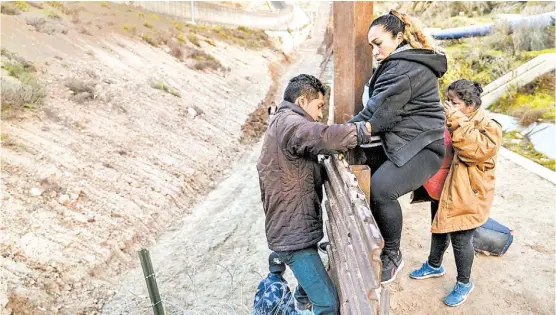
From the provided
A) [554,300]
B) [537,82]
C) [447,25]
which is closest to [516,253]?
[554,300]

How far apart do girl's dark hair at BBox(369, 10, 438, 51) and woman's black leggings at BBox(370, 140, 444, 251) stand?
616mm

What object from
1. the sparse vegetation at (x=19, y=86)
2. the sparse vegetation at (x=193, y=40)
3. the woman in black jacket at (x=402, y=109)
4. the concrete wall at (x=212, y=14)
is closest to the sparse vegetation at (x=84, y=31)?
the sparse vegetation at (x=19, y=86)

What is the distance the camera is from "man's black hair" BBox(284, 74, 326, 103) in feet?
8.78

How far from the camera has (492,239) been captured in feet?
12.5

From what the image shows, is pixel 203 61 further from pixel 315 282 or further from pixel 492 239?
pixel 315 282

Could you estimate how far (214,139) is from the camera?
33.8 feet

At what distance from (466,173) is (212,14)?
3112cm

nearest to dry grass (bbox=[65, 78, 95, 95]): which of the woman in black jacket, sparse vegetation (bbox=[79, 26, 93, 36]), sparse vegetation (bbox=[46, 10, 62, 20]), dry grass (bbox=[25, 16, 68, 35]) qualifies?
dry grass (bbox=[25, 16, 68, 35])

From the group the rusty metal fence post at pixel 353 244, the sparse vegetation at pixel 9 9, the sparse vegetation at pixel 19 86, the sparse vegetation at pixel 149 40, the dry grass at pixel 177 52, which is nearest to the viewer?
the rusty metal fence post at pixel 353 244

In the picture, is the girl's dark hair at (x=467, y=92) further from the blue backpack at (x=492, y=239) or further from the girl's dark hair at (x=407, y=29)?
the blue backpack at (x=492, y=239)

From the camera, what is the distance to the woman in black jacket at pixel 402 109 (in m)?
2.38

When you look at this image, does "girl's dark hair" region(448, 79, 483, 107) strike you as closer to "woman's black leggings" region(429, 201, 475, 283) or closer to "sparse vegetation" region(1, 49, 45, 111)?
"woman's black leggings" region(429, 201, 475, 283)

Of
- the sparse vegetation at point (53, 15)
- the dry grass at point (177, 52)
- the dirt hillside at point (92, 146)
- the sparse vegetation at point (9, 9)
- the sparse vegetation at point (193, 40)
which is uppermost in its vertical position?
the sparse vegetation at point (9, 9)

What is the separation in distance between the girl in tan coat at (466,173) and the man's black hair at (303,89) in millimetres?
928
